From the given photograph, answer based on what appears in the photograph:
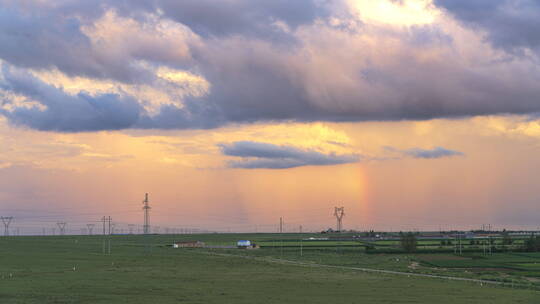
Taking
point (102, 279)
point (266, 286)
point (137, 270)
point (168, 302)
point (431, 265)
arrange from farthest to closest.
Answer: point (431, 265), point (137, 270), point (102, 279), point (266, 286), point (168, 302)

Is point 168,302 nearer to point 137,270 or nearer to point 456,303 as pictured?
point 456,303

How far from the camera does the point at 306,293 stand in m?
81.0

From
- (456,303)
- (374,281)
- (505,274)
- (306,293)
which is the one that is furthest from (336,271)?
(456,303)

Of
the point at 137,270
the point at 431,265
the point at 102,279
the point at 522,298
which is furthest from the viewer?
the point at 431,265

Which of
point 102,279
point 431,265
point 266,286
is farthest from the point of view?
point 431,265

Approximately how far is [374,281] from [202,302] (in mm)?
38055

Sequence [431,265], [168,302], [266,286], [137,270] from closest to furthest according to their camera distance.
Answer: [168,302] → [266,286] → [137,270] → [431,265]

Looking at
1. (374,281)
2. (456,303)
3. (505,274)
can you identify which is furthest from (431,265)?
(456,303)

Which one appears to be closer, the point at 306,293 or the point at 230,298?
the point at 230,298

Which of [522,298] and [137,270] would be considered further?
[137,270]

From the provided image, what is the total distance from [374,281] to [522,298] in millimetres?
26123

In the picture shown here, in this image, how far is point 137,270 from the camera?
120 metres

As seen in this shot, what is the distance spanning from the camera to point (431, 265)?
479 feet

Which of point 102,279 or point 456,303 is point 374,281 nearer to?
point 456,303
